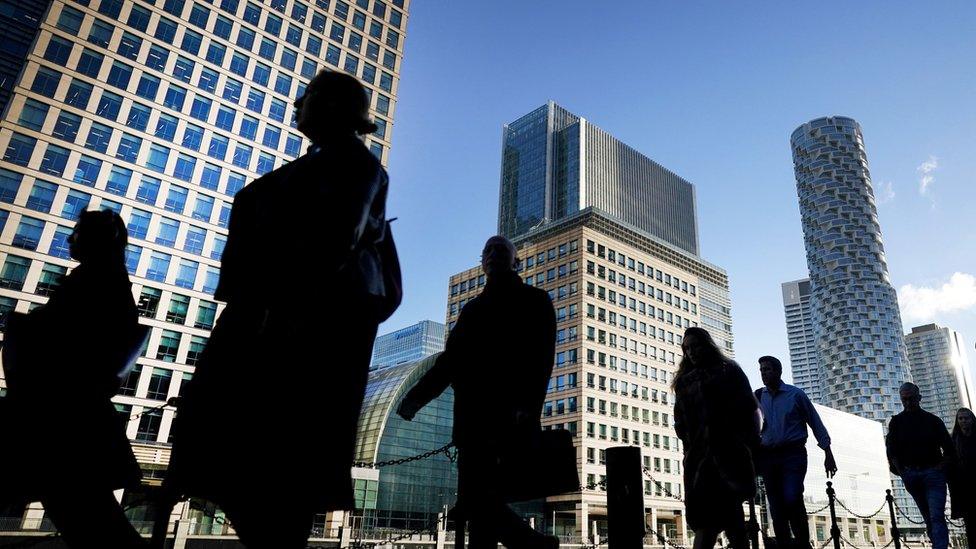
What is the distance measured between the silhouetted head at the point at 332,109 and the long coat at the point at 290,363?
36 centimetres

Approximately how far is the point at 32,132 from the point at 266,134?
1617cm

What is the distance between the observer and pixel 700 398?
16.3 feet

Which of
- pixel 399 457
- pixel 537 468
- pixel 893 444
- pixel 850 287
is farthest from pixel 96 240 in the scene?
pixel 850 287

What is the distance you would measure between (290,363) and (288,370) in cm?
2

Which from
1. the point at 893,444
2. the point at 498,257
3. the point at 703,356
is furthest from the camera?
the point at 893,444

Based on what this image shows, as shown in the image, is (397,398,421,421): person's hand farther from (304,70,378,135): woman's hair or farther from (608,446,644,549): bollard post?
(304,70,378,135): woman's hair

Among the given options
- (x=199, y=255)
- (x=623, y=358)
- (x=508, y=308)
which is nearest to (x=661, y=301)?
(x=623, y=358)

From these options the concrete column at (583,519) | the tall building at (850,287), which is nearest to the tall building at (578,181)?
the tall building at (850,287)

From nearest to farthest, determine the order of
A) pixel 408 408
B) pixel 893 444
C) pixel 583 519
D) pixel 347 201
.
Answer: pixel 347 201 → pixel 408 408 → pixel 893 444 → pixel 583 519

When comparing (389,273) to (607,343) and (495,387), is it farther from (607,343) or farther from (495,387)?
(607,343)

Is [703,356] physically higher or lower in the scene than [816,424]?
higher

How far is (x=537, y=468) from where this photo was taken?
2945 millimetres

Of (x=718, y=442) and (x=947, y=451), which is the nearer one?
(x=718, y=442)

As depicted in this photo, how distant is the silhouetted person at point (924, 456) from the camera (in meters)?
6.98
